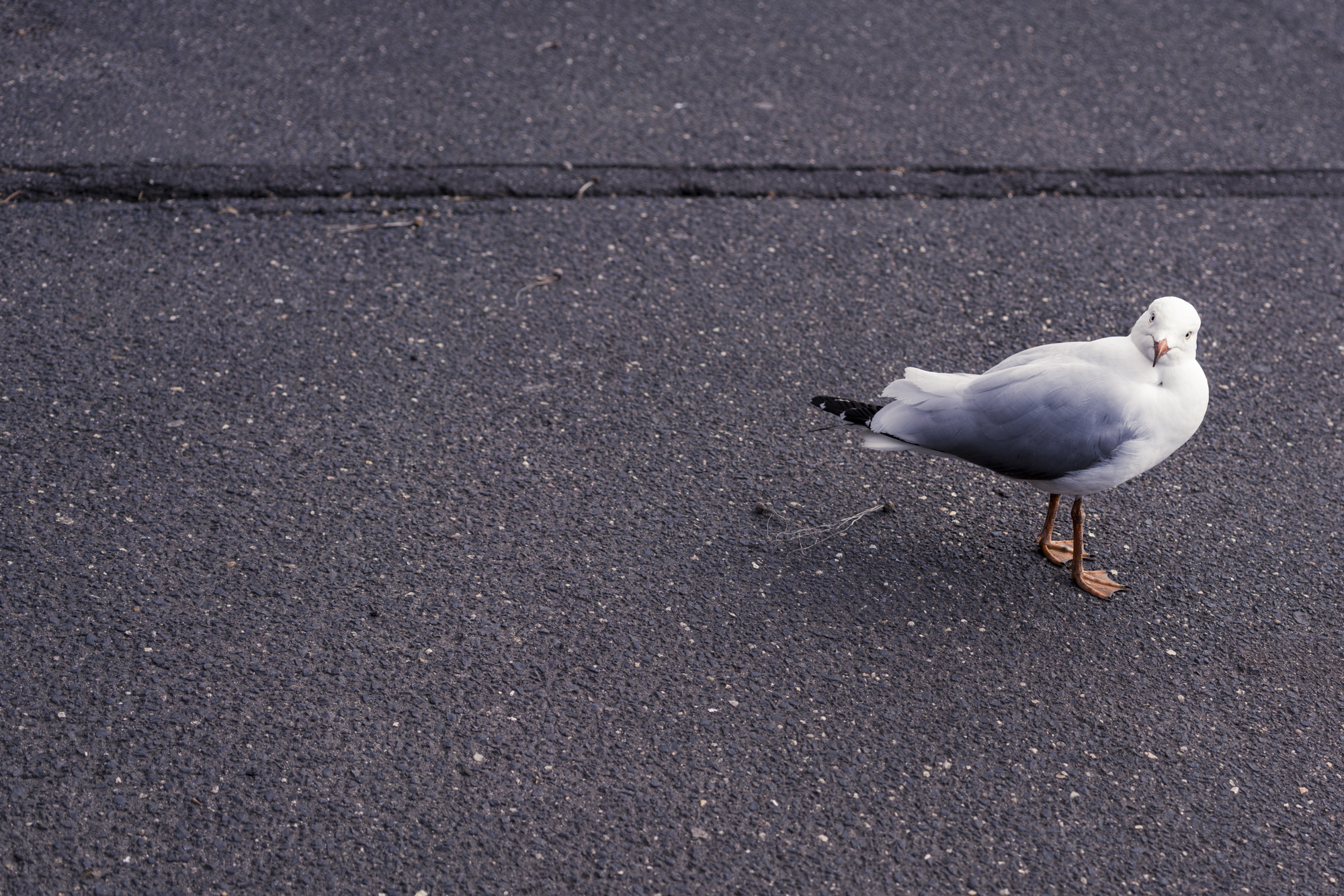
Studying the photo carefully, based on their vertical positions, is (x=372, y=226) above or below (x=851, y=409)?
below

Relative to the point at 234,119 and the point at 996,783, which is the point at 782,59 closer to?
the point at 234,119

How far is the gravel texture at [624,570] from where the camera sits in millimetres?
2482

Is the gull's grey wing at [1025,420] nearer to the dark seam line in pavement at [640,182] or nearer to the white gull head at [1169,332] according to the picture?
the white gull head at [1169,332]

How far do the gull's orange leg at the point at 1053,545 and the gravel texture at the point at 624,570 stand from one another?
4 centimetres

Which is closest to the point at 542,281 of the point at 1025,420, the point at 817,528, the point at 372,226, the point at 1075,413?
the point at 372,226

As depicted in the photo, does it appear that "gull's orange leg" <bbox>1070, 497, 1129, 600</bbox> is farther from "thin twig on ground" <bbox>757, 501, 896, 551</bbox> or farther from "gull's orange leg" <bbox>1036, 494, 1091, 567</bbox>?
"thin twig on ground" <bbox>757, 501, 896, 551</bbox>

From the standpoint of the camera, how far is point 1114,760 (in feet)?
8.84

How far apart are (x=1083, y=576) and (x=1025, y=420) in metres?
0.54

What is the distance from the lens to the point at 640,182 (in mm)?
4773

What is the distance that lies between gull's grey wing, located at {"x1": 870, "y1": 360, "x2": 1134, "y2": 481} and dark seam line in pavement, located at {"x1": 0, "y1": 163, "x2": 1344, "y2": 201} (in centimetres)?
191

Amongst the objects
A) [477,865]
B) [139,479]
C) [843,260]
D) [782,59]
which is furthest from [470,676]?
[782,59]

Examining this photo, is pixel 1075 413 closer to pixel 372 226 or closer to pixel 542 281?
pixel 542 281

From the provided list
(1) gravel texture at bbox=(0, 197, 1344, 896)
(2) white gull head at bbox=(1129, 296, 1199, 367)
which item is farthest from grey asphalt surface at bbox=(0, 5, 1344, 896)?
(2) white gull head at bbox=(1129, 296, 1199, 367)

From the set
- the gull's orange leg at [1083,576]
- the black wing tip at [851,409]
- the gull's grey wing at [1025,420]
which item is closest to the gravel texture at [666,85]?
the black wing tip at [851,409]
